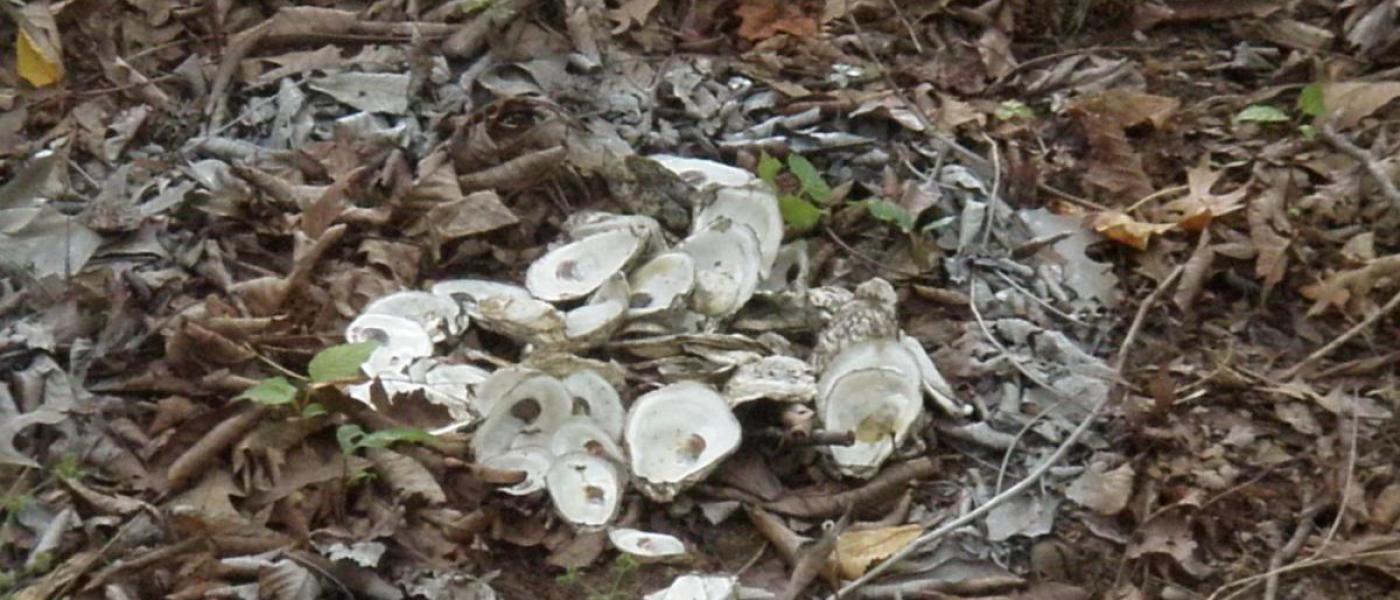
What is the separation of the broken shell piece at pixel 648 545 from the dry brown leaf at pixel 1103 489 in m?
0.67

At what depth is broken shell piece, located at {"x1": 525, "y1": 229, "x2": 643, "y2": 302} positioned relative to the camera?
109 inches

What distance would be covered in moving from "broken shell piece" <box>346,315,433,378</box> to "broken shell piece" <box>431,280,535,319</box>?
4.2 inches

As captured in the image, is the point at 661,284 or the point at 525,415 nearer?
the point at 525,415

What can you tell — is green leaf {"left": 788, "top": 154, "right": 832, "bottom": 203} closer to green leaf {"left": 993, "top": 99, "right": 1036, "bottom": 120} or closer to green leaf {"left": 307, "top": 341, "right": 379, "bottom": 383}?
green leaf {"left": 993, "top": 99, "right": 1036, "bottom": 120}

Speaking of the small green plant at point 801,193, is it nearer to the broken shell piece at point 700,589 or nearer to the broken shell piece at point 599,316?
the broken shell piece at point 599,316

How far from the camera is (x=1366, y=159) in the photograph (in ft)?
10.2

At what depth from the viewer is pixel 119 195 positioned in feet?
9.81

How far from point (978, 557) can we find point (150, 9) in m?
2.33

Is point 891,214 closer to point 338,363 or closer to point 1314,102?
point 1314,102

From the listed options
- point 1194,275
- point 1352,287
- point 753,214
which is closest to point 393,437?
point 753,214

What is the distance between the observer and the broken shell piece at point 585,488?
7.88 feet

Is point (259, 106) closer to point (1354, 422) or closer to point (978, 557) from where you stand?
point (978, 557)

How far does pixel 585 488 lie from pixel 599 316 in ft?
1.18

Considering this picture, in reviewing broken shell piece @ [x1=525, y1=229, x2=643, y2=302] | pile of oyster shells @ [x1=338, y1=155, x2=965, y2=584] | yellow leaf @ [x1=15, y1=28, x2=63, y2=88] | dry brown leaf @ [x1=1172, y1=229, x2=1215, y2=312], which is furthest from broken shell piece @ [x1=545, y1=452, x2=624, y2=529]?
yellow leaf @ [x1=15, y1=28, x2=63, y2=88]
